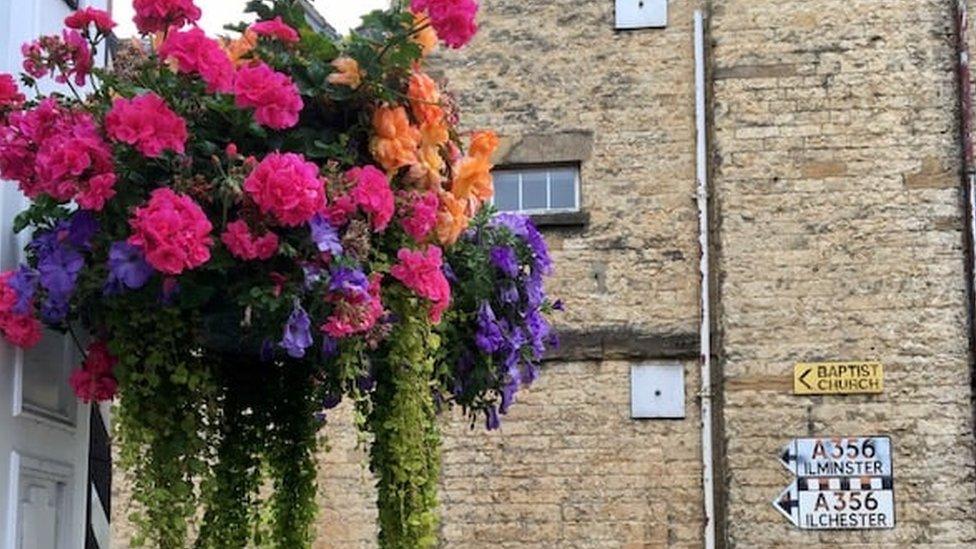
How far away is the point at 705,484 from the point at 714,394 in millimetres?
493

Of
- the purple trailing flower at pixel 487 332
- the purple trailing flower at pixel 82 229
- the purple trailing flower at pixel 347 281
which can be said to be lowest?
the purple trailing flower at pixel 347 281

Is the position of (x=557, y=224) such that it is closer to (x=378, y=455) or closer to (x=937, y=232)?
(x=937, y=232)

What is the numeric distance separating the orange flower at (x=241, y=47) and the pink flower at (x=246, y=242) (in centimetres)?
39

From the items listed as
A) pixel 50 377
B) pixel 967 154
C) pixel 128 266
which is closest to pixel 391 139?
pixel 128 266

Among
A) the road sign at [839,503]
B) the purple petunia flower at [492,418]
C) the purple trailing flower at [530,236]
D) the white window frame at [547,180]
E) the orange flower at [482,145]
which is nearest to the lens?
the orange flower at [482,145]

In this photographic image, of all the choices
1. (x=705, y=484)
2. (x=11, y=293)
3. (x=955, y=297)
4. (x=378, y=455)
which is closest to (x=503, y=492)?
(x=705, y=484)

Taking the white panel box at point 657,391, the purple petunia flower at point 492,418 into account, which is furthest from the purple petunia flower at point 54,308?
the white panel box at point 657,391

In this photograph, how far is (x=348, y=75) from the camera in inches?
110

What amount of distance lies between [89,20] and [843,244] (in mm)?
5829

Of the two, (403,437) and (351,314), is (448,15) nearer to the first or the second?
(351,314)

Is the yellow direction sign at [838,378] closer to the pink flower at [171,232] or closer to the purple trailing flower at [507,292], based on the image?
the purple trailing flower at [507,292]

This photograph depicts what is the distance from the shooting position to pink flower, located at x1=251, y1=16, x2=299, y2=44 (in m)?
2.81

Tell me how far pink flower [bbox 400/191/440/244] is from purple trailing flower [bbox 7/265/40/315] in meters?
0.70

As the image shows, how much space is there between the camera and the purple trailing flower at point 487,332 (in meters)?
3.31
